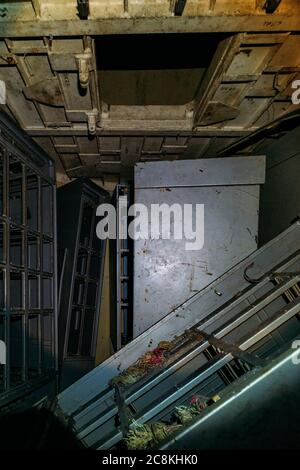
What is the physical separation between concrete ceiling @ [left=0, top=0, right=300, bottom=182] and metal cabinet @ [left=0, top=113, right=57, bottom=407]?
474mm

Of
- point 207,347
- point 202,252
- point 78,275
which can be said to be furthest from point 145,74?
point 207,347

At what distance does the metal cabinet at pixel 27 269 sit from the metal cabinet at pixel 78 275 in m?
0.47

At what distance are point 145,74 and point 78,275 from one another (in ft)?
8.43

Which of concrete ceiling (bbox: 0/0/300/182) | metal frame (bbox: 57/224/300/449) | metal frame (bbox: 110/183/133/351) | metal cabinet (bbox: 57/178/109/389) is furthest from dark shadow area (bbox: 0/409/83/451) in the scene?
concrete ceiling (bbox: 0/0/300/182)

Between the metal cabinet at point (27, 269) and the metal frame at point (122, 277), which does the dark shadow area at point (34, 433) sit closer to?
the metal cabinet at point (27, 269)

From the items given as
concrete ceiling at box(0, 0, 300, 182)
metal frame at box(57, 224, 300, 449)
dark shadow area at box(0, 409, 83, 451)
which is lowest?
dark shadow area at box(0, 409, 83, 451)

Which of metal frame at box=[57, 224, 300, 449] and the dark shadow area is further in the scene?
the dark shadow area

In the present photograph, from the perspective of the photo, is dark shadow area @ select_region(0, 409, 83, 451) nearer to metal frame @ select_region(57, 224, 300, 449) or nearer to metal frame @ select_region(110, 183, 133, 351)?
metal frame @ select_region(57, 224, 300, 449)

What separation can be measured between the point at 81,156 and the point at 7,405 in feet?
9.71

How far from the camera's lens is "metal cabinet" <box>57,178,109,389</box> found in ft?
12.4

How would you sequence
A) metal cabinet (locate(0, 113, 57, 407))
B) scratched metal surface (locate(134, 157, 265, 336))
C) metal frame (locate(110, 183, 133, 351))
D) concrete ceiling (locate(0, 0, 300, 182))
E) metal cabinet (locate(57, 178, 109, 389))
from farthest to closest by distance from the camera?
metal frame (locate(110, 183, 133, 351))
metal cabinet (locate(57, 178, 109, 389))
scratched metal surface (locate(134, 157, 265, 336))
metal cabinet (locate(0, 113, 57, 407))
concrete ceiling (locate(0, 0, 300, 182))

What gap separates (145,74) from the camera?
328 cm

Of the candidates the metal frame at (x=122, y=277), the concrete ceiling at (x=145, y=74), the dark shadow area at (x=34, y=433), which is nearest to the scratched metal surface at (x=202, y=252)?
the concrete ceiling at (x=145, y=74)

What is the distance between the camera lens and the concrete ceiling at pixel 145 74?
204cm
